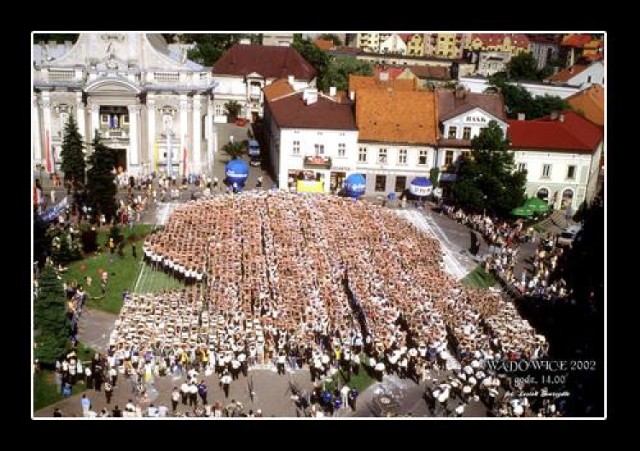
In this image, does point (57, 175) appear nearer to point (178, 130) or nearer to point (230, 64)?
point (178, 130)

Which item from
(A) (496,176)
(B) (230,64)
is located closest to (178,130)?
(A) (496,176)

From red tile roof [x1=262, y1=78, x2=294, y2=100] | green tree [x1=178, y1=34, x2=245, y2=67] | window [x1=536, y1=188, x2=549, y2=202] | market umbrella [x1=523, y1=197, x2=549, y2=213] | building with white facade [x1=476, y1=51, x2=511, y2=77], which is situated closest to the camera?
market umbrella [x1=523, y1=197, x2=549, y2=213]

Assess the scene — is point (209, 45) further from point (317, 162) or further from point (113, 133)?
point (317, 162)

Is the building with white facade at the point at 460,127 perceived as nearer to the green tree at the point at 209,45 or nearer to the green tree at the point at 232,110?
the green tree at the point at 232,110

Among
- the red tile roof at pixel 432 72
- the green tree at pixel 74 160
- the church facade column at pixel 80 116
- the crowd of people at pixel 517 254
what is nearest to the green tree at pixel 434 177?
the crowd of people at pixel 517 254

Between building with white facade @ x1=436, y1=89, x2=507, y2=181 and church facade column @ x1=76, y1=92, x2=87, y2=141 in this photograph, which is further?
building with white facade @ x1=436, y1=89, x2=507, y2=181

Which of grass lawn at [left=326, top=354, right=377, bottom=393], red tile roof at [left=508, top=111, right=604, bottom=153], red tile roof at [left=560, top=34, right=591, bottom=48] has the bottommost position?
grass lawn at [left=326, top=354, right=377, bottom=393]

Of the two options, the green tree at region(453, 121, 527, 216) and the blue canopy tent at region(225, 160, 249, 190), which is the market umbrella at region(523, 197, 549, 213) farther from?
the blue canopy tent at region(225, 160, 249, 190)

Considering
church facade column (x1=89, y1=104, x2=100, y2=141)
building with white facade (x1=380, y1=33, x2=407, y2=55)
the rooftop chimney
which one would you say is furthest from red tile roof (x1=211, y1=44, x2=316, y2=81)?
building with white facade (x1=380, y1=33, x2=407, y2=55)
